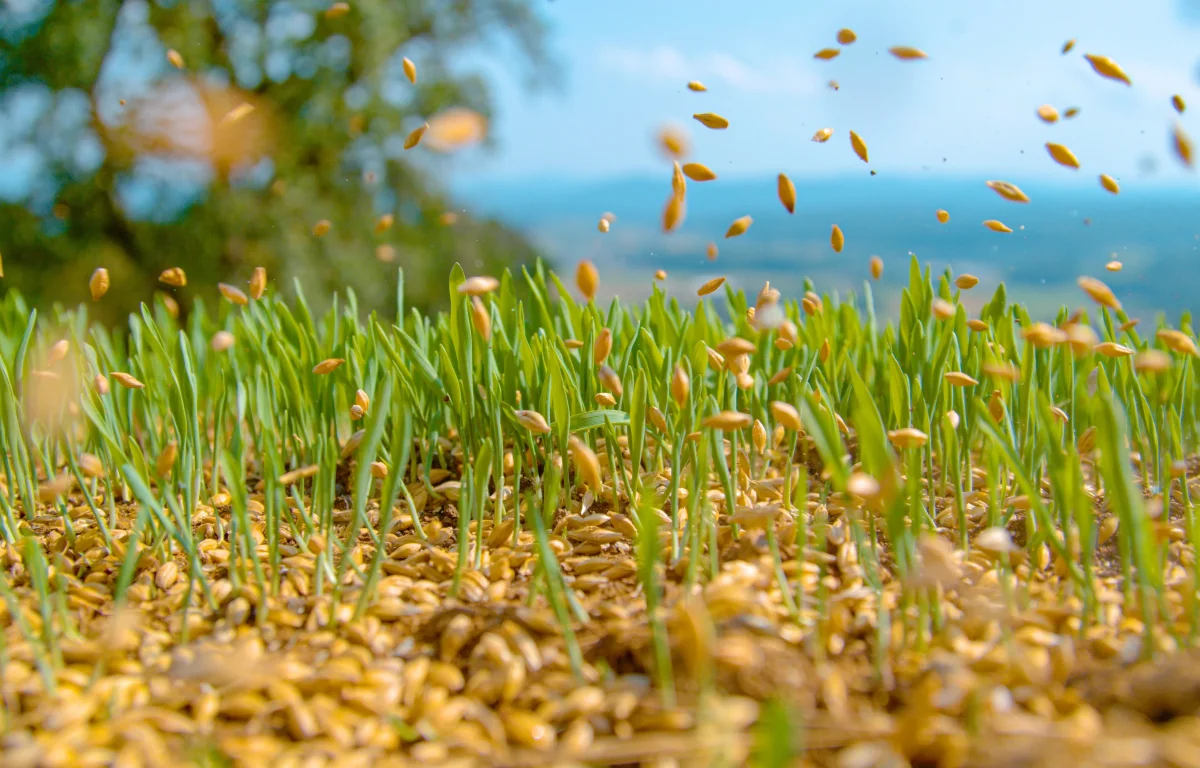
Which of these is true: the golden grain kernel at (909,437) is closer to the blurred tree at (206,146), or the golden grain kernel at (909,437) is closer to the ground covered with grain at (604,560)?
the ground covered with grain at (604,560)

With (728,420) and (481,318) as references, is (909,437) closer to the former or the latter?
(728,420)

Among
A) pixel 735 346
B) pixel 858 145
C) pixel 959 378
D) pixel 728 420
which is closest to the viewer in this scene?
pixel 728 420

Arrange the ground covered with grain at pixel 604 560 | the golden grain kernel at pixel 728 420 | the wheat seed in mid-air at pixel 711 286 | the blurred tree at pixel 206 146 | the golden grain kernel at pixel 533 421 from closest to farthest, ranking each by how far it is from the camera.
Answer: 1. the ground covered with grain at pixel 604 560
2. the golden grain kernel at pixel 728 420
3. the golden grain kernel at pixel 533 421
4. the wheat seed in mid-air at pixel 711 286
5. the blurred tree at pixel 206 146

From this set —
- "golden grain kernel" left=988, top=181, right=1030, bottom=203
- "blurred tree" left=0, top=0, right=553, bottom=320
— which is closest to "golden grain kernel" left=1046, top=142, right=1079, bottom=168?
"golden grain kernel" left=988, top=181, right=1030, bottom=203

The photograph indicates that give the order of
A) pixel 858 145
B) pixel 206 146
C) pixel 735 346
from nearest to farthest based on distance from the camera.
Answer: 1. pixel 735 346
2. pixel 858 145
3. pixel 206 146

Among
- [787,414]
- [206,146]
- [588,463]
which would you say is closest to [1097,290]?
[787,414]

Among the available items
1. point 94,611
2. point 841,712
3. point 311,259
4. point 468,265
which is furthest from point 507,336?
point 468,265

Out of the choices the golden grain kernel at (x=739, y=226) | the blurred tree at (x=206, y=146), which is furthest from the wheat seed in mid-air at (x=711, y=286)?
the blurred tree at (x=206, y=146)
